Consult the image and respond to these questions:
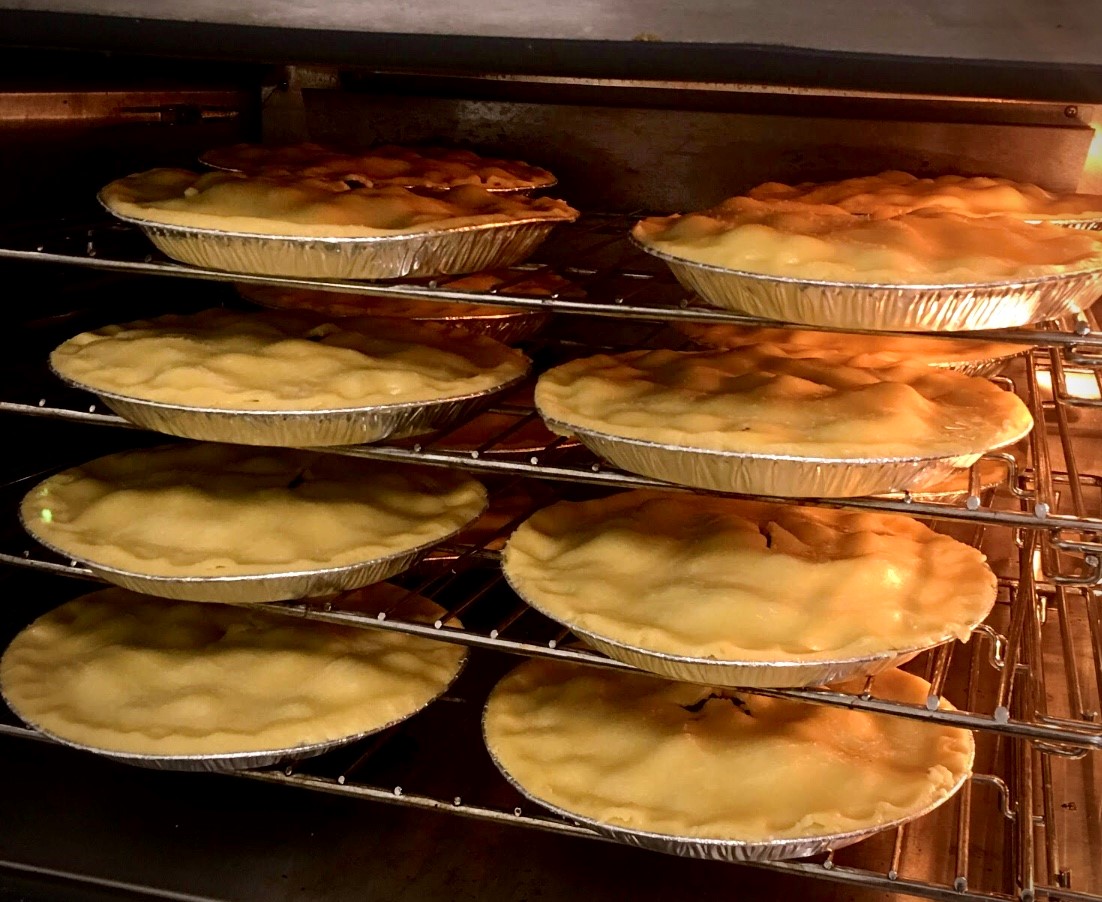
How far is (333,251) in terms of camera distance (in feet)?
5.00

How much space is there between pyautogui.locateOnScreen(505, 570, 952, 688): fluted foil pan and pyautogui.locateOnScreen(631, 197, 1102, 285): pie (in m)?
0.46

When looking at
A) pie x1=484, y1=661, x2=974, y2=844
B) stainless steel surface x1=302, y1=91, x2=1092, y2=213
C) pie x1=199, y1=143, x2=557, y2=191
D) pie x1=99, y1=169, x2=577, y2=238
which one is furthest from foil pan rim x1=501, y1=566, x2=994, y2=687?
stainless steel surface x1=302, y1=91, x2=1092, y2=213

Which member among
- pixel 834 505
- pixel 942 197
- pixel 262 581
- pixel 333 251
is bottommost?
pixel 262 581

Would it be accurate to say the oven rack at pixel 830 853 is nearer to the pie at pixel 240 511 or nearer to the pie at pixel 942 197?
the pie at pixel 240 511

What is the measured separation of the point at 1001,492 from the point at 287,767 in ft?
4.96

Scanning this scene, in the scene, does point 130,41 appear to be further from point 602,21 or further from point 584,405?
point 584,405

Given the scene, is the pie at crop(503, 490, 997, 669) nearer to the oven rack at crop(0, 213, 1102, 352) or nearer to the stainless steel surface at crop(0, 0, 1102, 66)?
the oven rack at crop(0, 213, 1102, 352)

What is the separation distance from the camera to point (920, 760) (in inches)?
61.4

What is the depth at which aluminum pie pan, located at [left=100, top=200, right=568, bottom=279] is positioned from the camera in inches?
59.9

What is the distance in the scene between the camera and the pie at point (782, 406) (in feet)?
4.56

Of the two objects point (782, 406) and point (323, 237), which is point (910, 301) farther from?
point (323, 237)

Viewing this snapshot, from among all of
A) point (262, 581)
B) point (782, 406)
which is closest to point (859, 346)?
point (782, 406)

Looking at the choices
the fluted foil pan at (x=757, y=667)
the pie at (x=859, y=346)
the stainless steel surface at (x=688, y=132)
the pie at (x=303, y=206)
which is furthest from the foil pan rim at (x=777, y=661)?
the stainless steel surface at (x=688, y=132)

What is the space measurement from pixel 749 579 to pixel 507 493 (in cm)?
80
